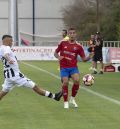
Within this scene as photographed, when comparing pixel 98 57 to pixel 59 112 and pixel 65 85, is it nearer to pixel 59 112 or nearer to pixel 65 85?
pixel 65 85

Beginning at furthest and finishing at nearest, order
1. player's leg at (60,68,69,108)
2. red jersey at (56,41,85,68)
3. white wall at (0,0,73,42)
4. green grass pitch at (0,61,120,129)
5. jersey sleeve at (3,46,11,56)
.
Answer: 1. white wall at (0,0,73,42)
2. red jersey at (56,41,85,68)
3. player's leg at (60,68,69,108)
4. jersey sleeve at (3,46,11,56)
5. green grass pitch at (0,61,120,129)

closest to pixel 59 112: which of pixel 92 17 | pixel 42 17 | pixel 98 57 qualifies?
pixel 98 57

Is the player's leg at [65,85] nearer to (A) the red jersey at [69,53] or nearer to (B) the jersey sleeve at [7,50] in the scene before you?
(A) the red jersey at [69,53]

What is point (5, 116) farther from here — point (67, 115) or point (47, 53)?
point (47, 53)

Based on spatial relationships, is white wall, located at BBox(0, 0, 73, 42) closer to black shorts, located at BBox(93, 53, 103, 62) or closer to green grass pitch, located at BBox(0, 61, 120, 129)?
black shorts, located at BBox(93, 53, 103, 62)

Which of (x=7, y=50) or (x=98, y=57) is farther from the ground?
(x=7, y=50)

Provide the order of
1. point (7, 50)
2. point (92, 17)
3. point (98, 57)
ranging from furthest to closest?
point (92, 17)
point (98, 57)
point (7, 50)

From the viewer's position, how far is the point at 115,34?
6306cm

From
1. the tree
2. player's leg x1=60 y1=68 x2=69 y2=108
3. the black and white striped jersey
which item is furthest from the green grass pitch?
the tree

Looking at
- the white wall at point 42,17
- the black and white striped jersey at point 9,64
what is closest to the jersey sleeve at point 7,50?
the black and white striped jersey at point 9,64

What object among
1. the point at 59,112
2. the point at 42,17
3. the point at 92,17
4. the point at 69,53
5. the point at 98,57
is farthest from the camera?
the point at 42,17

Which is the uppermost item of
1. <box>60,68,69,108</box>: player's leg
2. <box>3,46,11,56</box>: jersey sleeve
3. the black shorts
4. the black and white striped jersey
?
<box>3,46,11,56</box>: jersey sleeve

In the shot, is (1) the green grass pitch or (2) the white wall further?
(2) the white wall

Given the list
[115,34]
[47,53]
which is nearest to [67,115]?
[47,53]
